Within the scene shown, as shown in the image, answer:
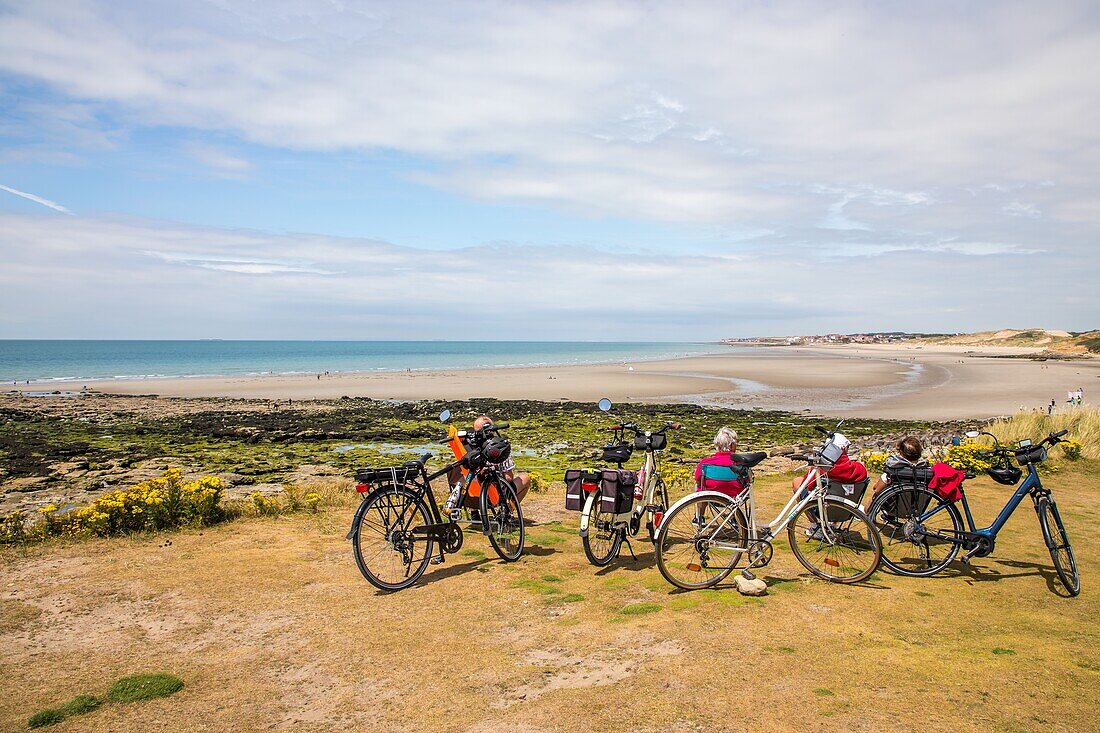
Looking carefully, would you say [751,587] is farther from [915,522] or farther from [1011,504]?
[1011,504]

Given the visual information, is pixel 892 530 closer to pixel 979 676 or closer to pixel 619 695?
pixel 979 676

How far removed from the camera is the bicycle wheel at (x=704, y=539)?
6016 millimetres

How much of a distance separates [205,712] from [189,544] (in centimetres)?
437

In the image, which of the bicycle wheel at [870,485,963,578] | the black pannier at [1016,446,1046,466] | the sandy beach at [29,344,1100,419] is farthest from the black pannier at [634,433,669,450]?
the sandy beach at [29,344,1100,419]

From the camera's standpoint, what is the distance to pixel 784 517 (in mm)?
6422

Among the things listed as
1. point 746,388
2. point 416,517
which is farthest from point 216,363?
point 416,517

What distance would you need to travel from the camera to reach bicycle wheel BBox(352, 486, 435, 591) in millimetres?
6281

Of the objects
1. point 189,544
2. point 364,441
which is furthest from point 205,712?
point 364,441

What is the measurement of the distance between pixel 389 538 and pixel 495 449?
58.6 inches

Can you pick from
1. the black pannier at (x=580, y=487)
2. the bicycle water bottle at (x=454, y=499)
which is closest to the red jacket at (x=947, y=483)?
the black pannier at (x=580, y=487)

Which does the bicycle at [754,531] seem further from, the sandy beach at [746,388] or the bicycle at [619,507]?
the sandy beach at [746,388]

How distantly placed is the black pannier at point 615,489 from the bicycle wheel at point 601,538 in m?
0.12

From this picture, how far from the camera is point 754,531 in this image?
616cm

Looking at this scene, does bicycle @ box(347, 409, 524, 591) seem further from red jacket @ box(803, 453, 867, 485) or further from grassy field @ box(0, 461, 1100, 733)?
red jacket @ box(803, 453, 867, 485)
